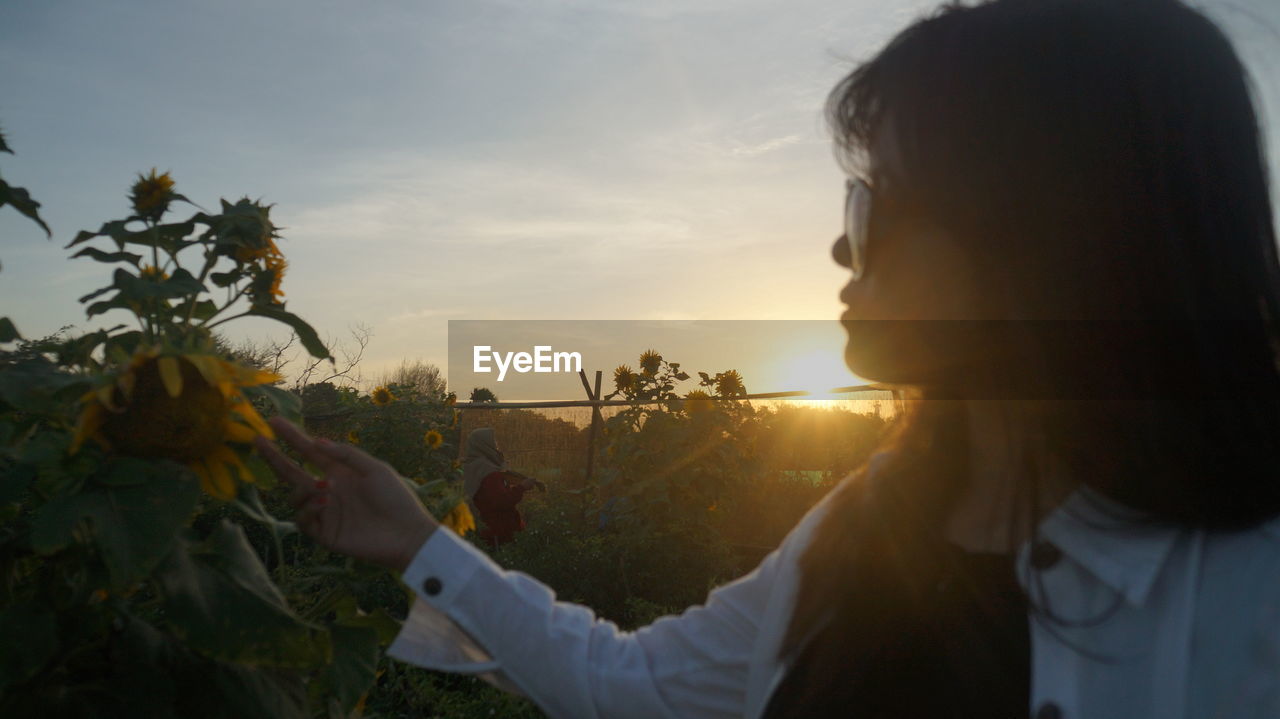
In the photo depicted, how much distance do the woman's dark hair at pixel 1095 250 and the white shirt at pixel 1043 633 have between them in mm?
41

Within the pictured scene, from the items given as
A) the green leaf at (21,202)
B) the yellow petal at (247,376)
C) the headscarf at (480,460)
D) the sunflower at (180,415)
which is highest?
the green leaf at (21,202)

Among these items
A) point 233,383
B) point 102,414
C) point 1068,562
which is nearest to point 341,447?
point 233,383

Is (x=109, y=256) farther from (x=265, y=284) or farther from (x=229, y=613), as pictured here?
(x=229, y=613)

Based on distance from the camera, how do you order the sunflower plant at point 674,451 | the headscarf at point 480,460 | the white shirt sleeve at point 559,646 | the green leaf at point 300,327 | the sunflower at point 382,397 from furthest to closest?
1. the headscarf at point 480,460
2. the sunflower at point 382,397
3. the sunflower plant at point 674,451
4. the green leaf at point 300,327
5. the white shirt sleeve at point 559,646

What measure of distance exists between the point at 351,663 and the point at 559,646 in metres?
0.28

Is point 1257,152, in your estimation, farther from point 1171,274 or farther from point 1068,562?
point 1068,562

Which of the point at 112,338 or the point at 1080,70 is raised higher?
the point at 1080,70

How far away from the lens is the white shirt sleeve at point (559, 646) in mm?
1171

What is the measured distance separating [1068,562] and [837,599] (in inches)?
11.4

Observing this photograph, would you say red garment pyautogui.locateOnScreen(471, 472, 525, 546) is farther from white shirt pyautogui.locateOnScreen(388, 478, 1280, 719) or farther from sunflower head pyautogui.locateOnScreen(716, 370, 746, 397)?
white shirt pyautogui.locateOnScreen(388, 478, 1280, 719)

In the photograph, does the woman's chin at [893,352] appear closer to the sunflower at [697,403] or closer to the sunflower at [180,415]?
the sunflower at [180,415]

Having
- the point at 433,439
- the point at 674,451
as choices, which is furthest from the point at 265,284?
the point at 433,439

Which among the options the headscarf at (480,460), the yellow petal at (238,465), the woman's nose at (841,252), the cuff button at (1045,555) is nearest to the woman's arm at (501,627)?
the yellow petal at (238,465)

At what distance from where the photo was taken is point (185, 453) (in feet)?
3.10
